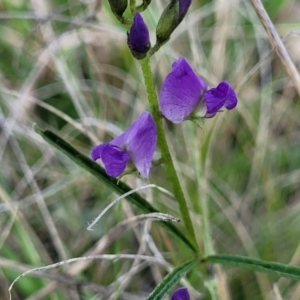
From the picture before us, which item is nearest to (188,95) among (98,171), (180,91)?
(180,91)

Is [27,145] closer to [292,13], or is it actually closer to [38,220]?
[38,220]

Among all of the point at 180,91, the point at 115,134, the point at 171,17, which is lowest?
the point at 115,134

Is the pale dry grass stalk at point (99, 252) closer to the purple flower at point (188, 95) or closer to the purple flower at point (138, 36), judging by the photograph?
the purple flower at point (188, 95)

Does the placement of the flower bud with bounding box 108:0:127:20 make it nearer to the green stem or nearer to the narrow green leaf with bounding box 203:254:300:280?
the green stem

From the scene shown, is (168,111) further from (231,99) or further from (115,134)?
(115,134)

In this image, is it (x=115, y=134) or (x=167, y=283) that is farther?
(x=115, y=134)

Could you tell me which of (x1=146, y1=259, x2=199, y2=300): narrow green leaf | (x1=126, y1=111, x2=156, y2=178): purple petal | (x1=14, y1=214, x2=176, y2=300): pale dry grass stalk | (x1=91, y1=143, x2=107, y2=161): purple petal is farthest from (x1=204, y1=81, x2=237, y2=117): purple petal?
(x1=14, y1=214, x2=176, y2=300): pale dry grass stalk

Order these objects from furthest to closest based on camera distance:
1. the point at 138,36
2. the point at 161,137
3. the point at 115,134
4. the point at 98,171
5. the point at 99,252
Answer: the point at 115,134, the point at 99,252, the point at 98,171, the point at 161,137, the point at 138,36
